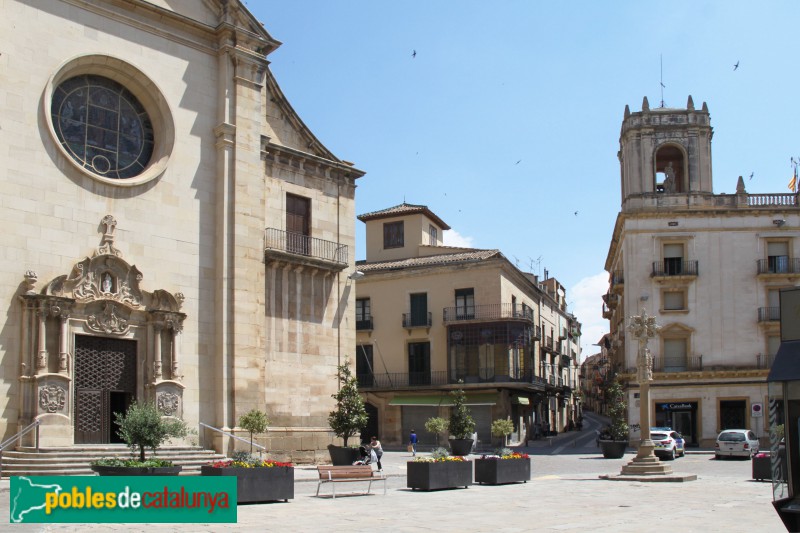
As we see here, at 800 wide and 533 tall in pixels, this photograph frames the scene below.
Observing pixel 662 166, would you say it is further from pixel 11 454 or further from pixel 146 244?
pixel 11 454

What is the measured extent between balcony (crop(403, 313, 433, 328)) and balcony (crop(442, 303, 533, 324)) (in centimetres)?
89

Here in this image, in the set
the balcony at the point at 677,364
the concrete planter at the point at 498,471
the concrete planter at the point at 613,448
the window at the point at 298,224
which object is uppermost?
the window at the point at 298,224

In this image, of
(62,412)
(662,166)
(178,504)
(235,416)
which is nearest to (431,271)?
(662,166)

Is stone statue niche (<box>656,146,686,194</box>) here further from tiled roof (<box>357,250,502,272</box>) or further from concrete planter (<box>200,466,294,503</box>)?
concrete planter (<box>200,466,294,503</box>)

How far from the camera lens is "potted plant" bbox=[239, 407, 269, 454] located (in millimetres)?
24078

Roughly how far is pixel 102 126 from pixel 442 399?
28.9 m

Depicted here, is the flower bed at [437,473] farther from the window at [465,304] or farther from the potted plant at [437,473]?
the window at [465,304]

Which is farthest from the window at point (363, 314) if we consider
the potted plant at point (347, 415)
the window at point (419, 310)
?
the potted plant at point (347, 415)

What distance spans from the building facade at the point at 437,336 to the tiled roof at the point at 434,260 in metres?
0.06

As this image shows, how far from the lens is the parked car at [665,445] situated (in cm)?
3624

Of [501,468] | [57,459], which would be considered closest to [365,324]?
[501,468]

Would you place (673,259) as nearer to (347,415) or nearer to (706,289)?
(706,289)

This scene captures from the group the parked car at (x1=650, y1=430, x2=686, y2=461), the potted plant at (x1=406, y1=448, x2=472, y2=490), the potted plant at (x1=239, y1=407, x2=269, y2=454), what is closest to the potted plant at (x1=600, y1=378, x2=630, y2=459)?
the parked car at (x1=650, y1=430, x2=686, y2=461)

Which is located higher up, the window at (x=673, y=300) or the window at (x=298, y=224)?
the window at (x=298, y=224)
